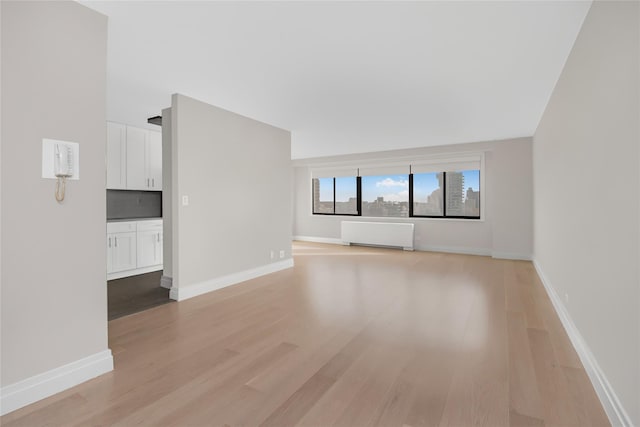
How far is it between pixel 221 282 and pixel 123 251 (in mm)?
1838

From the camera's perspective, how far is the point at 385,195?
8.74 metres

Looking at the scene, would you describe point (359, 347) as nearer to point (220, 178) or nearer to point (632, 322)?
point (632, 322)

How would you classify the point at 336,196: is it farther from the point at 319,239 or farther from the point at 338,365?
the point at 338,365

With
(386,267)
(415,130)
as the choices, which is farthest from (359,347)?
(415,130)

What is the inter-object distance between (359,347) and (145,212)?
5179mm

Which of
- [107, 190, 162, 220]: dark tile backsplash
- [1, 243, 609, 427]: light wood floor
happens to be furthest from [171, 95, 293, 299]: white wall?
[107, 190, 162, 220]: dark tile backsplash

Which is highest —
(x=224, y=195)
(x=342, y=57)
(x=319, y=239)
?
(x=342, y=57)

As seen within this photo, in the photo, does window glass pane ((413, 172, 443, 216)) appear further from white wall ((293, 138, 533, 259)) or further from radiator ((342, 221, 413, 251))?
radiator ((342, 221, 413, 251))

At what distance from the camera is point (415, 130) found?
589cm

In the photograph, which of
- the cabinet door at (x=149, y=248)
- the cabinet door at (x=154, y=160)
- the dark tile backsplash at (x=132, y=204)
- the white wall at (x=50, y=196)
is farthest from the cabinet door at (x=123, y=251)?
the white wall at (x=50, y=196)

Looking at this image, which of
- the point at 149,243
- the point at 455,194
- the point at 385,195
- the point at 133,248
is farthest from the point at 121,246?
the point at 455,194

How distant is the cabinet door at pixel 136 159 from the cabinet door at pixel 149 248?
0.83m

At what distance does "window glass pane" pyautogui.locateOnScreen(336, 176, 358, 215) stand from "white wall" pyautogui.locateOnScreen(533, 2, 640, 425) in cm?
624

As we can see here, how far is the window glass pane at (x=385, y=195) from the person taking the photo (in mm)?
8414
